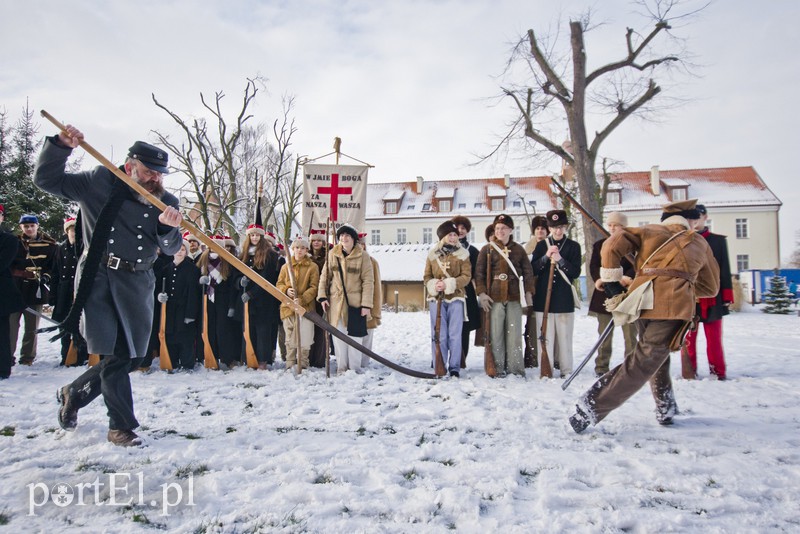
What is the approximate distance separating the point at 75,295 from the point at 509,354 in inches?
182

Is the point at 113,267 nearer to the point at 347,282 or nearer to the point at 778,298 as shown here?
the point at 347,282

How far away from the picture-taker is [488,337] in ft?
20.1

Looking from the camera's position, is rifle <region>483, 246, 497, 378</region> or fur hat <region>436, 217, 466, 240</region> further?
fur hat <region>436, 217, 466, 240</region>

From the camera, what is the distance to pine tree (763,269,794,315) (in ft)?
55.7

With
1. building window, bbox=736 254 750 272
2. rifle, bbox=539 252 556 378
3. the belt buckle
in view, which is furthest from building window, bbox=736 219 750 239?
the belt buckle

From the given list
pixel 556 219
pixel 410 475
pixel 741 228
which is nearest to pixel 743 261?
pixel 741 228

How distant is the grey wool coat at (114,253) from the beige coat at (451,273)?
3401 millimetres

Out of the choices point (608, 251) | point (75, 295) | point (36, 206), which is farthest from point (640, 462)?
point (36, 206)

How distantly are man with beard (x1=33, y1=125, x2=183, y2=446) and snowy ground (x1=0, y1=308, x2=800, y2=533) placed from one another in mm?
314

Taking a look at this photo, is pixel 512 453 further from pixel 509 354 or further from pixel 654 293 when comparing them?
pixel 509 354

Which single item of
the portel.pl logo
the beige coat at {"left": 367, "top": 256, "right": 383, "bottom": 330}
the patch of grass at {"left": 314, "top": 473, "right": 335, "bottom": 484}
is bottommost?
the patch of grass at {"left": 314, "top": 473, "right": 335, "bottom": 484}

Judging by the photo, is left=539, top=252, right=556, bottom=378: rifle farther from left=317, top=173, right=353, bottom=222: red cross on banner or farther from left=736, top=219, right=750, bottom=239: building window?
left=736, top=219, right=750, bottom=239: building window

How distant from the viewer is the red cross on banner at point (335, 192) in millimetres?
8148

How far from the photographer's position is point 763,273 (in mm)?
24078
